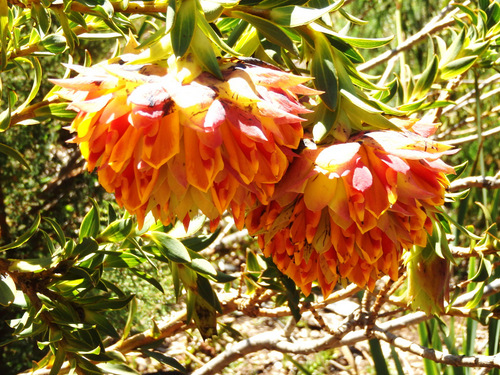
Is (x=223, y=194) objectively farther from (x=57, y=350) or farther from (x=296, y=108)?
(x=57, y=350)

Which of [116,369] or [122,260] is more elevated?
[122,260]

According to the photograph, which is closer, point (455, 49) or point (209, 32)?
point (209, 32)

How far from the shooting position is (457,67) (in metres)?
0.77

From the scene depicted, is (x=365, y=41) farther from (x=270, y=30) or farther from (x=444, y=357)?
(x=444, y=357)

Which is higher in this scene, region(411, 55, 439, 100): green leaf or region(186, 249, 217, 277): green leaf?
region(411, 55, 439, 100): green leaf

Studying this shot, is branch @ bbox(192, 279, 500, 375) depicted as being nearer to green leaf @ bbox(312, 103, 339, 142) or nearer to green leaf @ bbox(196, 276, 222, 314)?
green leaf @ bbox(196, 276, 222, 314)

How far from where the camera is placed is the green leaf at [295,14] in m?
0.47

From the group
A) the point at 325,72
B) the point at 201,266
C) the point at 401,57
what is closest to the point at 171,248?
the point at 201,266

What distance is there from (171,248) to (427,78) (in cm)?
38

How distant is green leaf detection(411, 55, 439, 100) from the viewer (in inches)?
29.0

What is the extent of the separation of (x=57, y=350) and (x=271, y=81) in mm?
445

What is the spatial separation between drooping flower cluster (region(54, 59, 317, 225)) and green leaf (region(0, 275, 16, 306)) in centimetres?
26

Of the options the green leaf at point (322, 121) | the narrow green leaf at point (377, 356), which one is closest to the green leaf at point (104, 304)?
the green leaf at point (322, 121)

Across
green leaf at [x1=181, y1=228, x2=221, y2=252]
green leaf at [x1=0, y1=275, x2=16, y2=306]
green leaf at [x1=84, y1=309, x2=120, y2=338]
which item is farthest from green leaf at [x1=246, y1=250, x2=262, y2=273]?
green leaf at [x1=0, y1=275, x2=16, y2=306]
